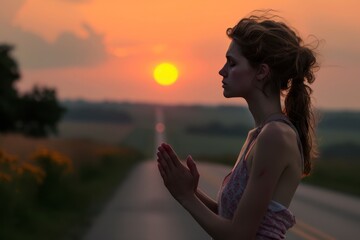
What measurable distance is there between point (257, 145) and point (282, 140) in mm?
78

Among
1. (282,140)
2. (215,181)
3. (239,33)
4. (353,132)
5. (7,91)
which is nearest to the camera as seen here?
(282,140)

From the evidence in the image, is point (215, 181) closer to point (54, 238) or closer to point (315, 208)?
point (315, 208)

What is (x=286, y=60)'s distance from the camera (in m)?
2.65

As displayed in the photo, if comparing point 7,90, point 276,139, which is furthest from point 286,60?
point 7,90

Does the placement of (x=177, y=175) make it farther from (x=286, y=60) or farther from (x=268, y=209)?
(x=286, y=60)

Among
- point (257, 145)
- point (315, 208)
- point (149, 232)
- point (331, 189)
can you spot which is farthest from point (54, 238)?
point (331, 189)

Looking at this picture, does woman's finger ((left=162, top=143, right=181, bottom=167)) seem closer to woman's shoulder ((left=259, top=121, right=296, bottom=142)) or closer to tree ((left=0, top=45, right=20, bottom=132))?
woman's shoulder ((left=259, top=121, right=296, bottom=142))

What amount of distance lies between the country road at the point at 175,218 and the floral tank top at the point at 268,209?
1001 centimetres

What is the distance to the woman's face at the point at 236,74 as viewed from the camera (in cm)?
266

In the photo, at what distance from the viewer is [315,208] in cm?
1905

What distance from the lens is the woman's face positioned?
2664 millimetres

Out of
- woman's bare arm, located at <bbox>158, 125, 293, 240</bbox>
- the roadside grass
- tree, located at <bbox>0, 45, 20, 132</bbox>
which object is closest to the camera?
woman's bare arm, located at <bbox>158, 125, 293, 240</bbox>

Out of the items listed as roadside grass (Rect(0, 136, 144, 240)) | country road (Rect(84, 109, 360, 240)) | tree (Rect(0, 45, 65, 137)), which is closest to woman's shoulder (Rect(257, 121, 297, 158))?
roadside grass (Rect(0, 136, 144, 240))

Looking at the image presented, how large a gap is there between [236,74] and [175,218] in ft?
44.4
